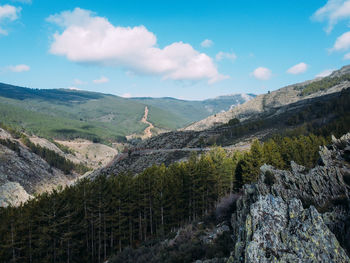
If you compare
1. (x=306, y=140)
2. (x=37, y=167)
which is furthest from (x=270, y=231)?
(x=37, y=167)

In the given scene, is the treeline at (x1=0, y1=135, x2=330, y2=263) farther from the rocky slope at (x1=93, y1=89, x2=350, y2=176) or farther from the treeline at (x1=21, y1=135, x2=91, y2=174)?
the treeline at (x1=21, y1=135, x2=91, y2=174)

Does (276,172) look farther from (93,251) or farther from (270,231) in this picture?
(93,251)

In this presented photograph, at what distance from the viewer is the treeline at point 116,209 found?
115 ft

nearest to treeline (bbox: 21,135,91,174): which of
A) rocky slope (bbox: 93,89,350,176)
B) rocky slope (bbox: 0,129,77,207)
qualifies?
rocky slope (bbox: 0,129,77,207)

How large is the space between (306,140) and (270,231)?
186ft

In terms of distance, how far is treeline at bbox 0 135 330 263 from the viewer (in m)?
35.0

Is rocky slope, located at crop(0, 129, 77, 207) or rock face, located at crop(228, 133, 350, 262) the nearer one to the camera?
rock face, located at crop(228, 133, 350, 262)

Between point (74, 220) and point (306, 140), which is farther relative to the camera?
point (306, 140)

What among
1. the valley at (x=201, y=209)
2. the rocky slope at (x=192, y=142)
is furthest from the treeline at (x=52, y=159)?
the valley at (x=201, y=209)

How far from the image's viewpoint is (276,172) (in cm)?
3197

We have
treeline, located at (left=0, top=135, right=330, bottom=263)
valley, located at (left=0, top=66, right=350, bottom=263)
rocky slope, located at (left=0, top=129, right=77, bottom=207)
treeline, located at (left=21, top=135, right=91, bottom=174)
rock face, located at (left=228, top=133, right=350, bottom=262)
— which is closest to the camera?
rock face, located at (left=228, top=133, right=350, bottom=262)

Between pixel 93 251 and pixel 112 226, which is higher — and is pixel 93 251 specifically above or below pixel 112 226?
below

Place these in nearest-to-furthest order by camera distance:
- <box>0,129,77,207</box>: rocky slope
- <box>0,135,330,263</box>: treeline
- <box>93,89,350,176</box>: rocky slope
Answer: <box>0,135,330,263</box>: treeline, <box>93,89,350,176</box>: rocky slope, <box>0,129,77,207</box>: rocky slope

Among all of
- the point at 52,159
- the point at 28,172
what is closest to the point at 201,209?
the point at 28,172
